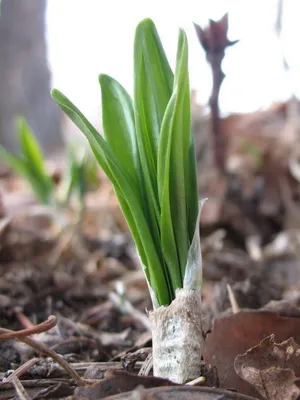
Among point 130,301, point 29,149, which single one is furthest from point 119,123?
point 29,149

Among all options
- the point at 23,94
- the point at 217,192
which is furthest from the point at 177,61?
the point at 23,94

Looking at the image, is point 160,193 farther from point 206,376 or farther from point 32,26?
point 32,26

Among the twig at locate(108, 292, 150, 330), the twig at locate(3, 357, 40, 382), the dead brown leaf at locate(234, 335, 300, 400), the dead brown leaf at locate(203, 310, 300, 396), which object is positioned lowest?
the twig at locate(108, 292, 150, 330)

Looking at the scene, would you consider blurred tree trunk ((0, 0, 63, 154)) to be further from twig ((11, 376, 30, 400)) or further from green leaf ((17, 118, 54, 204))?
twig ((11, 376, 30, 400))

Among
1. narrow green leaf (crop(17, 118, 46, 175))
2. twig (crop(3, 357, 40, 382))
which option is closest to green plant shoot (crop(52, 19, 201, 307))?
twig (crop(3, 357, 40, 382))

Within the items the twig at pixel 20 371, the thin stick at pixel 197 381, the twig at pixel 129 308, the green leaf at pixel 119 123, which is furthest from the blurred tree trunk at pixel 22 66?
the thin stick at pixel 197 381

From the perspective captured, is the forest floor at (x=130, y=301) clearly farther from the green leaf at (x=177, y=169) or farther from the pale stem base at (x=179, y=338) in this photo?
the green leaf at (x=177, y=169)
